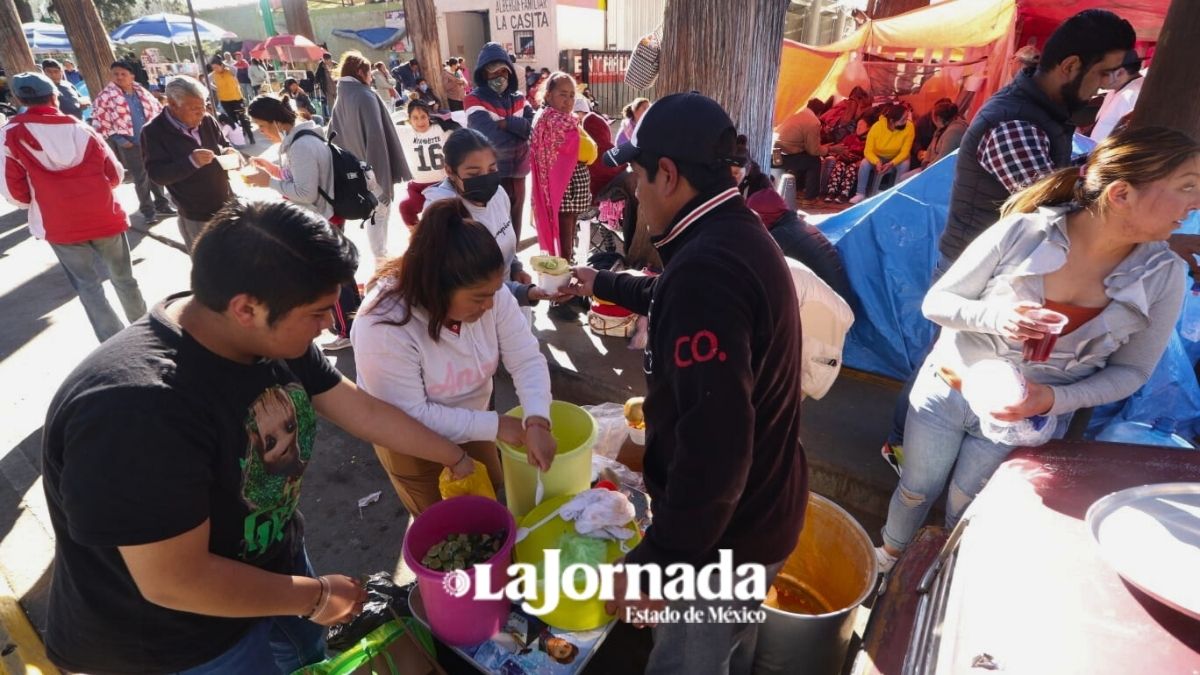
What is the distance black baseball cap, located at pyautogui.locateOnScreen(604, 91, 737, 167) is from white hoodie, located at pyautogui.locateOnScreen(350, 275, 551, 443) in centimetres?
110

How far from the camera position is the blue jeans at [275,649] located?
5.30 ft

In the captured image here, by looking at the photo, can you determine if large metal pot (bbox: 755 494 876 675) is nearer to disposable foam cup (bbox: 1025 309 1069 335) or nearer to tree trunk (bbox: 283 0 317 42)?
disposable foam cup (bbox: 1025 309 1069 335)

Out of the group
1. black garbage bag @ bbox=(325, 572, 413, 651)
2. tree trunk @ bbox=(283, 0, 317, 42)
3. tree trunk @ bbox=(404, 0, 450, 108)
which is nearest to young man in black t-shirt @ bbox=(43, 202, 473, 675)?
black garbage bag @ bbox=(325, 572, 413, 651)

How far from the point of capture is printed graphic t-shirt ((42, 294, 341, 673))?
1.15 metres

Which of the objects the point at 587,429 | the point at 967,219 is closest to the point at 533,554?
the point at 587,429

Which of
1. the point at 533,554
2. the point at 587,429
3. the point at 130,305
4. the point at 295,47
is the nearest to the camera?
the point at 533,554

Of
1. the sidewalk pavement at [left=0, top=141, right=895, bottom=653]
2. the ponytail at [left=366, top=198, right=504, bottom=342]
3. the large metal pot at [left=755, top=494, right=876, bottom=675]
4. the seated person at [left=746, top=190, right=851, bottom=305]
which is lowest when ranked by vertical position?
the sidewalk pavement at [left=0, top=141, right=895, bottom=653]

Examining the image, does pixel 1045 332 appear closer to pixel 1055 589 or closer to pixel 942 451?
pixel 942 451

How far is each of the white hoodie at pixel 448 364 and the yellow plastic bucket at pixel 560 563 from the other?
369 millimetres

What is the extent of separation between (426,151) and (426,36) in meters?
5.22

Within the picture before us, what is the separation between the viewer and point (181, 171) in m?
4.68

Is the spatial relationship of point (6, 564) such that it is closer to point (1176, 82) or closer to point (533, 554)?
point (533, 554)

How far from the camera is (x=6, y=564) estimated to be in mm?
3033

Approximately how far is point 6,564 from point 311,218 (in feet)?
10.7
